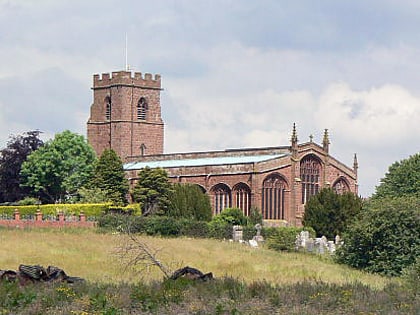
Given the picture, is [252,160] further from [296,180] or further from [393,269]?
[393,269]

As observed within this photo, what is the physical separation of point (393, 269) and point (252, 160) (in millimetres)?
42873

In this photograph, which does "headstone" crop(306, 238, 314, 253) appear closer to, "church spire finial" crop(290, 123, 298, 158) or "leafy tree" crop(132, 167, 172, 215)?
"leafy tree" crop(132, 167, 172, 215)

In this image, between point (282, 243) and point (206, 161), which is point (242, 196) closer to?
point (206, 161)

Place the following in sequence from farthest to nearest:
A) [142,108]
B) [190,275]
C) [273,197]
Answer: [142,108]
[273,197]
[190,275]

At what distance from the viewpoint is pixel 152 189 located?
78.8m

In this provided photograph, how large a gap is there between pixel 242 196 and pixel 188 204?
10017 millimetres

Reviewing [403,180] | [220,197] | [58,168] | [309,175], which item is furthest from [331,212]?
[58,168]

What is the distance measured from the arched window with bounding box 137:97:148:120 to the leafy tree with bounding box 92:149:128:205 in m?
18.1

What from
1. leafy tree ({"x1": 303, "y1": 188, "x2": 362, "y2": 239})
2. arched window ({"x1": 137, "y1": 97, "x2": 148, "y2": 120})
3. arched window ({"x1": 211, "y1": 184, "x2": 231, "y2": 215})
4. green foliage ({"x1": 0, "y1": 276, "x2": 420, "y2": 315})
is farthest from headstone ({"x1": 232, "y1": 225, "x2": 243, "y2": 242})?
arched window ({"x1": 137, "y1": 97, "x2": 148, "y2": 120})

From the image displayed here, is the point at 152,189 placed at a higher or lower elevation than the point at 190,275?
higher

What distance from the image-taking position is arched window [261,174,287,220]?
84.1 meters

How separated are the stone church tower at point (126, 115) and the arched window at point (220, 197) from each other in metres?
17.6

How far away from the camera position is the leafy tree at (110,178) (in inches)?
3263

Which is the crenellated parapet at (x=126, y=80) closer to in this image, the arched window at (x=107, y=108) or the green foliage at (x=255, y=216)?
the arched window at (x=107, y=108)
